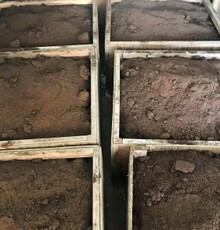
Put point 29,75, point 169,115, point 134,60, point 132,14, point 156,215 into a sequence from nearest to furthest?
point 156,215 < point 169,115 < point 29,75 < point 134,60 < point 132,14

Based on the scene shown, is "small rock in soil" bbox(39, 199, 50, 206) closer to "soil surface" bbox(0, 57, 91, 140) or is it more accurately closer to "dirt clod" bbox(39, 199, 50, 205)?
"dirt clod" bbox(39, 199, 50, 205)

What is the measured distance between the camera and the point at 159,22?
3031mm

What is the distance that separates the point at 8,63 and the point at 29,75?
0.26 metres

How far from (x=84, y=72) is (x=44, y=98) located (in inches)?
15.0

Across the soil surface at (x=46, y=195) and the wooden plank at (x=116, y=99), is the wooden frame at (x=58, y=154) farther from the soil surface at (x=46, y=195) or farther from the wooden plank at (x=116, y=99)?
the wooden plank at (x=116, y=99)

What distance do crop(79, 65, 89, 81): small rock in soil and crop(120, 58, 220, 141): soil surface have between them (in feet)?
0.91

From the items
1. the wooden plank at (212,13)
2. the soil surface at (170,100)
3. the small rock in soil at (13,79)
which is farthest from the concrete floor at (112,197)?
the wooden plank at (212,13)

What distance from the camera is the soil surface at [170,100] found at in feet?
7.48

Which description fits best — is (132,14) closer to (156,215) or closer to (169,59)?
(169,59)

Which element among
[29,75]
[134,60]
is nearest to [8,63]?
[29,75]

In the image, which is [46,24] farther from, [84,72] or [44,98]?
[44,98]

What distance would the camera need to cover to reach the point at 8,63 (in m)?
2.65

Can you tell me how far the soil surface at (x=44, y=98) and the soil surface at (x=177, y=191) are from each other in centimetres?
50

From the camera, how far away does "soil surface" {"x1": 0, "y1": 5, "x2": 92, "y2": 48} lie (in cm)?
287
